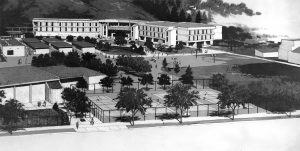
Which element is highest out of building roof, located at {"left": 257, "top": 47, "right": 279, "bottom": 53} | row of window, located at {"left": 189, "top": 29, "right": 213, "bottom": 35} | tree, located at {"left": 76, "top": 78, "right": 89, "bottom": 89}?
row of window, located at {"left": 189, "top": 29, "right": 213, "bottom": 35}

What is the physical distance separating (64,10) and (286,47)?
100 feet

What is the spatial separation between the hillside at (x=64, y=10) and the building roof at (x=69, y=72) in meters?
28.7

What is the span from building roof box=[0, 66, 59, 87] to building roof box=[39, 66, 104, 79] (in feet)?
3.64

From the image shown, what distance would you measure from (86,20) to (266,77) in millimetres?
27767

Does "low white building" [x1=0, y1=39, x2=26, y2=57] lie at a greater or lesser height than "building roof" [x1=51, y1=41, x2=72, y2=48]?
lesser

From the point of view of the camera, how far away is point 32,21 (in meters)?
57.2

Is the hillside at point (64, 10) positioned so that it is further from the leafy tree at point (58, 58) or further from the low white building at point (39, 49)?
the leafy tree at point (58, 58)

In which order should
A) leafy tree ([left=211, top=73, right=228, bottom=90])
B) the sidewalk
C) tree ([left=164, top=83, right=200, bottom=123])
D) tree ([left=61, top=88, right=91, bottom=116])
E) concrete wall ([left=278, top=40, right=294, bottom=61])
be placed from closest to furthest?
the sidewalk < tree ([left=61, top=88, right=91, bottom=116]) < tree ([left=164, top=83, right=200, bottom=123]) < leafy tree ([left=211, top=73, right=228, bottom=90]) < concrete wall ([left=278, top=40, right=294, bottom=61])

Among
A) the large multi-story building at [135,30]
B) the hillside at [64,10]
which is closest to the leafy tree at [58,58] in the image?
the large multi-story building at [135,30]

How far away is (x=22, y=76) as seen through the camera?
88.2 ft

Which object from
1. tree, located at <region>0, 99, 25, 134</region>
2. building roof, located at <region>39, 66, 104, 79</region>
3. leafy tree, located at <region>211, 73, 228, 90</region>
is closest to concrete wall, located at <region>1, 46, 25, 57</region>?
building roof, located at <region>39, 66, 104, 79</region>

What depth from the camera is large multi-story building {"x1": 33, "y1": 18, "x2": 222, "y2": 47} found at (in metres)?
52.6

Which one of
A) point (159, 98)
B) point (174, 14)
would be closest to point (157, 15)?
point (174, 14)

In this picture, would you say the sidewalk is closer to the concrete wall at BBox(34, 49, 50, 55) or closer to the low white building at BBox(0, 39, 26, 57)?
the low white building at BBox(0, 39, 26, 57)
